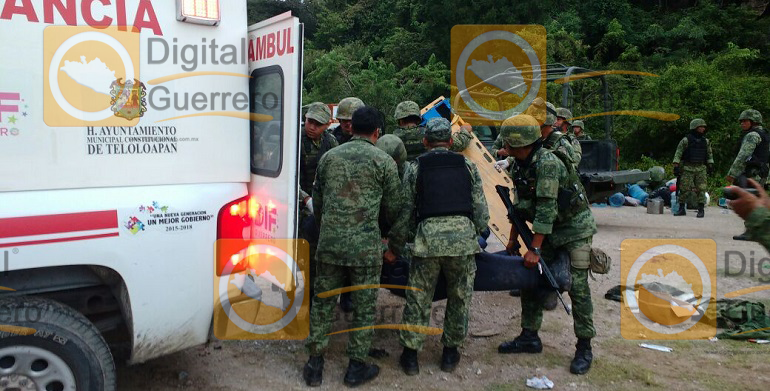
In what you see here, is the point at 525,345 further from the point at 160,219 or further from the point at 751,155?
the point at 751,155

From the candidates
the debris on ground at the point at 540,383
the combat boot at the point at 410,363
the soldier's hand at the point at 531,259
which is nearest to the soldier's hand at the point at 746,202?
the soldier's hand at the point at 531,259

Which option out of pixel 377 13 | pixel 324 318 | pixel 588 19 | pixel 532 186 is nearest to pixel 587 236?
pixel 532 186

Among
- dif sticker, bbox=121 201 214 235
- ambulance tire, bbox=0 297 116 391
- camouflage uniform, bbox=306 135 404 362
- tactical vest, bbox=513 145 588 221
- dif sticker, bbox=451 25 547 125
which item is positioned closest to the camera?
ambulance tire, bbox=0 297 116 391

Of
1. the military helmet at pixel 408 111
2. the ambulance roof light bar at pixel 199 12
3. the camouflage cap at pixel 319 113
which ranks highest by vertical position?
the ambulance roof light bar at pixel 199 12

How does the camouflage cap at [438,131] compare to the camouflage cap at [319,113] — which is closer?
the camouflage cap at [438,131]

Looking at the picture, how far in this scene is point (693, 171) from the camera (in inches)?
407

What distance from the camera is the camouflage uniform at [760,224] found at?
2729 millimetres

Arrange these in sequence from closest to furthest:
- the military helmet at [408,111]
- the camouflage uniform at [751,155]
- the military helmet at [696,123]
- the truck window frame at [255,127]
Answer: the truck window frame at [255,127], the military helmet at [408,111], the camouflage uniform at [751,155], the military helmet at [696,123]

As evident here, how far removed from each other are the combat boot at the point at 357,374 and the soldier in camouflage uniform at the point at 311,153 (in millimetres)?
1012

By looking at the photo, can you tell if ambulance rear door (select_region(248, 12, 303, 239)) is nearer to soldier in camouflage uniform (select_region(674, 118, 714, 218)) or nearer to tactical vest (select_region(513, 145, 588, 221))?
tactical vest (select_region(513, 145, 588, 221))

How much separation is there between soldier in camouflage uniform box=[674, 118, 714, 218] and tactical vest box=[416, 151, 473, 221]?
7804mm

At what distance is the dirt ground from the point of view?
3938mm

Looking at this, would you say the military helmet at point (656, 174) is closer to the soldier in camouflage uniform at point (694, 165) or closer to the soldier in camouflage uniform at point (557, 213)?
the soldier in camouflage uniform at point (694, 165)

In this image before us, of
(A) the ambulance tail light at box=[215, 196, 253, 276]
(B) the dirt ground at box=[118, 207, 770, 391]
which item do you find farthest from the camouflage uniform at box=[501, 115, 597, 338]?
(A) the ambulance tail light at box=[215, 196, 253, 276]
